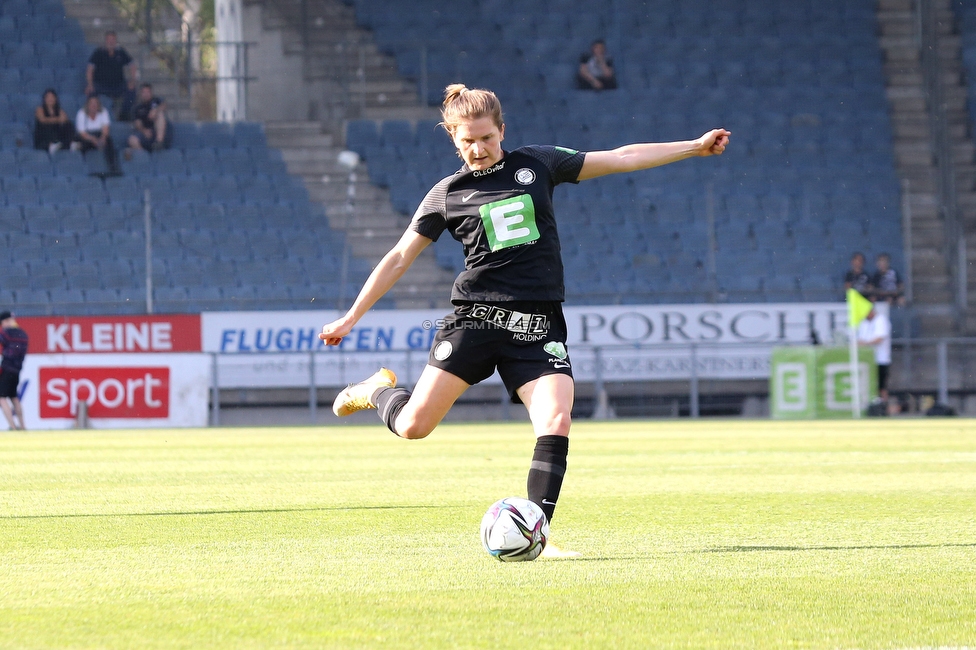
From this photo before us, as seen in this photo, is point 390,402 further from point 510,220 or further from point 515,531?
point 515,531

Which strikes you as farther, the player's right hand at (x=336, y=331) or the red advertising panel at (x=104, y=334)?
the red advertising panel at (x=104, y=334)

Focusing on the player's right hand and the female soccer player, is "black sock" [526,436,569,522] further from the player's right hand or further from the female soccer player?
the player's right hand

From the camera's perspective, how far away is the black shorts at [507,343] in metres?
5.32

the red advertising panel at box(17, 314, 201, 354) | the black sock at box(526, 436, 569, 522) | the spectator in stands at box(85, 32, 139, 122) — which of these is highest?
the spectator in stands at box(85, 32, 139, 122)

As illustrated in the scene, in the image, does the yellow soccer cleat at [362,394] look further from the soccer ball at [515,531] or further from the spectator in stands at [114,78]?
the spectator in stands at [114,78]

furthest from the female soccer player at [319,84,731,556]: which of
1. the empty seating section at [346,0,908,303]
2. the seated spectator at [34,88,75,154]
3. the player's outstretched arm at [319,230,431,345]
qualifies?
the seated spectator at [34,88,75,154]

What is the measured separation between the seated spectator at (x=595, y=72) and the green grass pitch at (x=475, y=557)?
16.2 m

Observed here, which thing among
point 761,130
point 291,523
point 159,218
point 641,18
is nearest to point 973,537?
point 291,523

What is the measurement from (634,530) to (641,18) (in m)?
22.8

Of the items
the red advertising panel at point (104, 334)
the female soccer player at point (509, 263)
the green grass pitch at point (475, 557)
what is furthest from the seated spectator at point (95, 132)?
the female soccer player at point (509, 263)

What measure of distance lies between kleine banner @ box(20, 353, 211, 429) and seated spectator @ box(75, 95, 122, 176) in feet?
17.2

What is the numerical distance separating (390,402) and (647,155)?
156 cm

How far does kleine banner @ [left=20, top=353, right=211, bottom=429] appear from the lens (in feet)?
65.4

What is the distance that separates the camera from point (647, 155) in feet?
17.8
